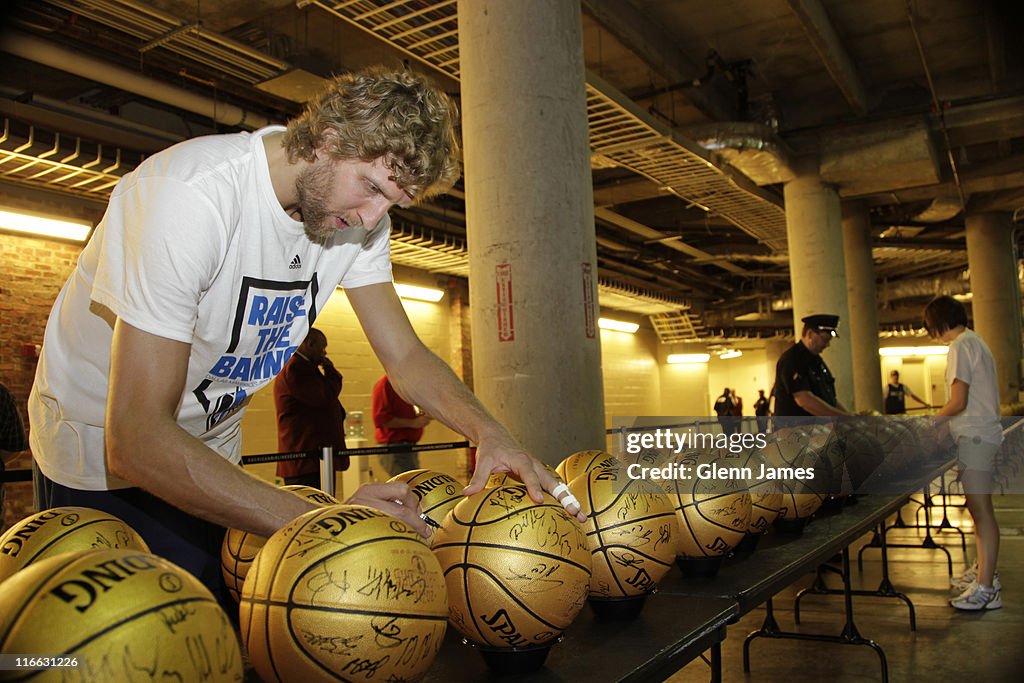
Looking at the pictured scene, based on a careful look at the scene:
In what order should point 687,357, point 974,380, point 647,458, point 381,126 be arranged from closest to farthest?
point 381,126, point 647,458, point 974,380, point 687,357

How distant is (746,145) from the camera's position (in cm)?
1004

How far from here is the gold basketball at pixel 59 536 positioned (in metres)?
1.58

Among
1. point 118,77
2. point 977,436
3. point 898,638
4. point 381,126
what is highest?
point 118,77

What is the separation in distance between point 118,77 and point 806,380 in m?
6.61

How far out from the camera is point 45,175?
739 centimetres

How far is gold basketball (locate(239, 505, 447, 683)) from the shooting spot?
50.9 inches

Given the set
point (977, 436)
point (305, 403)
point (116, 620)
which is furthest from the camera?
point (305, 403)

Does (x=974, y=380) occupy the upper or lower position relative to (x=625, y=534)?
upper

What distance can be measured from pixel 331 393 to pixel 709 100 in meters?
7.13

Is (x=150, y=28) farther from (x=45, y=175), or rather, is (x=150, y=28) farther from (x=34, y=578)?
(x=34, y=578)

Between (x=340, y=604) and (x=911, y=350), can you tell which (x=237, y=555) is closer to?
(x=340, y=604)

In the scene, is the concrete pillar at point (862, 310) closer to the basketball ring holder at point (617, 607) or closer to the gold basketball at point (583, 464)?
the gold basketball at point (583, 464)

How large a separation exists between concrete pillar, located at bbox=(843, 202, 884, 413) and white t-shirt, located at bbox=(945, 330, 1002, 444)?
8.53 m

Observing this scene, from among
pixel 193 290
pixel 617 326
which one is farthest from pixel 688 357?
pixel 193 290
